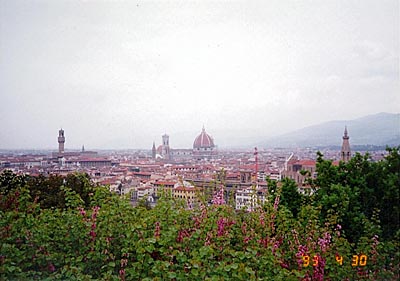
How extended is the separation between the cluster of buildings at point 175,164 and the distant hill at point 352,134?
2.9 inches

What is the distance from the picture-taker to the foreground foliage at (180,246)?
5.63ft

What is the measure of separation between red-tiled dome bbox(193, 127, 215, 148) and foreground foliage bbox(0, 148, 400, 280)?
3.60 feet

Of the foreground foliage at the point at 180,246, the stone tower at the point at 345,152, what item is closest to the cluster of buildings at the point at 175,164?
the stone tower at the point at 345,152

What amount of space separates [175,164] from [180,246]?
66.5 inches

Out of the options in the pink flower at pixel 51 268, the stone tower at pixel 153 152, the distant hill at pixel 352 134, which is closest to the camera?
the pink flower at pixel 51 268

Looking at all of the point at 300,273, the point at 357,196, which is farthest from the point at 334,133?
the point at 300,273

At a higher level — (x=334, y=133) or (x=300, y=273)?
(x=334, y=133)

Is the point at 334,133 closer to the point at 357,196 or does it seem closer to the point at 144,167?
the point at 357,196

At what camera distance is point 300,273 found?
5.99 ft

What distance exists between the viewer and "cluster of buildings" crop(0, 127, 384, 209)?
3.17m

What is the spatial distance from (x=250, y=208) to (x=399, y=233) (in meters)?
0.86

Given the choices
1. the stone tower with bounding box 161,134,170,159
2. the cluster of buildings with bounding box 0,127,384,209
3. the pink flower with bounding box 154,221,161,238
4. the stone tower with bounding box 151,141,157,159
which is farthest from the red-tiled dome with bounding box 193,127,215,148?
the pink flower with bounding box 154,221,161,238

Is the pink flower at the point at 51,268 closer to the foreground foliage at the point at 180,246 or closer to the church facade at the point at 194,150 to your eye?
the foreground foliage at the point at 180,246

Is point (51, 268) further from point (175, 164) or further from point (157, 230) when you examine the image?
point (175, 164)
